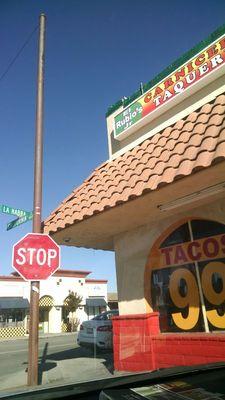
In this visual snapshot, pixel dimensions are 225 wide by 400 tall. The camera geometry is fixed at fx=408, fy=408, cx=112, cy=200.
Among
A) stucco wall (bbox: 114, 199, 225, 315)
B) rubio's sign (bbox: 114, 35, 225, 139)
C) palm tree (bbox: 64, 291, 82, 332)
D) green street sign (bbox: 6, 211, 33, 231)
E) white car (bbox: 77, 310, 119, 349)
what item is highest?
rubio's sign (bbox: 114, 35, 225, 139)

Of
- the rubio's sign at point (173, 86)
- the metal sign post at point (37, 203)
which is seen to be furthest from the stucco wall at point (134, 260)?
the rubio's sign at point (173, 86)

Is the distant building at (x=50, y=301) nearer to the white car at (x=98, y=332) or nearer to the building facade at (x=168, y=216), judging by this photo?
the white car at (x=98, y=332)

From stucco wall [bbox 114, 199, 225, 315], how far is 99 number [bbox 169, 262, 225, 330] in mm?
765

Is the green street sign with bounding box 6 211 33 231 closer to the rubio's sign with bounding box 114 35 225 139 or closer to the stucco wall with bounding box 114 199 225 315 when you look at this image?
the stucco wall with bounding box 114 199 225 315

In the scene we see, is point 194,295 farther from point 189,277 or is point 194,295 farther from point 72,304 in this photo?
point 72,304

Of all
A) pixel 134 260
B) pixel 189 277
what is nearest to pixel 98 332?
pixel 134 260

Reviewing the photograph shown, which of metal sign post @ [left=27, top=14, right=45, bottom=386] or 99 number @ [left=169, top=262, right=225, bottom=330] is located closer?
99 number @ [left=169, top=262, right=225, bottom=330]

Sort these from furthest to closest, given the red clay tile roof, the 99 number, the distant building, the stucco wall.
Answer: the distant building, the stucco wall, the 99 number, the red clay tile roof

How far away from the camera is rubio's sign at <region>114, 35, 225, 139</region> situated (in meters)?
7.79

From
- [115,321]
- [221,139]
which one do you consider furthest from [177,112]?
[115,321]

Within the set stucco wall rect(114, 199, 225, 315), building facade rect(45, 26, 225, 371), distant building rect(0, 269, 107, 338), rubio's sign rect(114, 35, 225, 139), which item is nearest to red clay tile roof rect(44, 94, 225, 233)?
building facade rect(45, 26, 225, 371)

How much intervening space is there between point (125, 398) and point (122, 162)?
6.87 meters

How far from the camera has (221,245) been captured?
725 centimetres

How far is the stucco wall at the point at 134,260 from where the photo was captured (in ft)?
27.4
